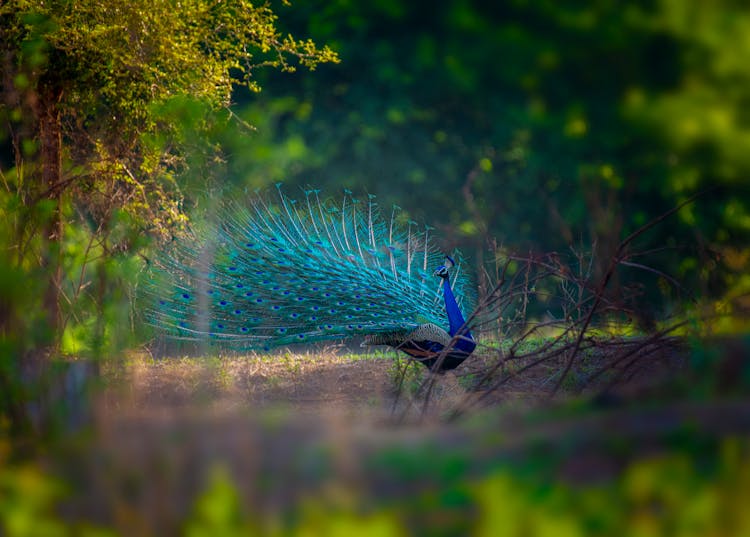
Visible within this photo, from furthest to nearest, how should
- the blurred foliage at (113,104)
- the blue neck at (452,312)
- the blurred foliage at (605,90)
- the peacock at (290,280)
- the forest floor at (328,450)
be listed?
1. the peacock at (290,280)
2. the blue neck at (452,312)
3. the blurred foliage at (113,104)
4. the blurred foliage at (605,90)
5. the forest floor at (328,450)

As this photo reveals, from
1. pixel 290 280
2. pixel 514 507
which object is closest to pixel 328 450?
pixel 514 507

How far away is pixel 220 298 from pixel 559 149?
5425mm

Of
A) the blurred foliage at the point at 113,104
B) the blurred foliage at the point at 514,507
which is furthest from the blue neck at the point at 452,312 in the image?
the blurred foliage at the point at 514,507

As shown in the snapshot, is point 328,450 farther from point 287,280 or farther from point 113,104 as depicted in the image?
point 113,104

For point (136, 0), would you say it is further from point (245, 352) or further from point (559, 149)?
point (559, 149)

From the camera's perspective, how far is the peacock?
7645 mm

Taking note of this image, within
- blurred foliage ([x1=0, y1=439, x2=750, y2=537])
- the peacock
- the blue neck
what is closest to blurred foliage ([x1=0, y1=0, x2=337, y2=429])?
the peacock

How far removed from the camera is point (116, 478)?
2.41m

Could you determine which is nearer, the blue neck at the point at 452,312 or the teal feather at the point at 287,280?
the blue neck at the point at 452,312

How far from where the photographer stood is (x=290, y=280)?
781cm

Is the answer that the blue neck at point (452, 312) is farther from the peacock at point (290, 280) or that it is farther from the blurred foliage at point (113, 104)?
the blurred foliage at point (113, 104)

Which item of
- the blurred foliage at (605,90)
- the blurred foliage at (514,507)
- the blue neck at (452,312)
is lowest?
the blue neck at (452,312)

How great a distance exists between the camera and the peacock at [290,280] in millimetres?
7645

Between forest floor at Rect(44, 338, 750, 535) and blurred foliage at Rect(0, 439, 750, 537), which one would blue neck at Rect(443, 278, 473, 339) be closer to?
forest floor at Rect(44, 338, 750, 535)
